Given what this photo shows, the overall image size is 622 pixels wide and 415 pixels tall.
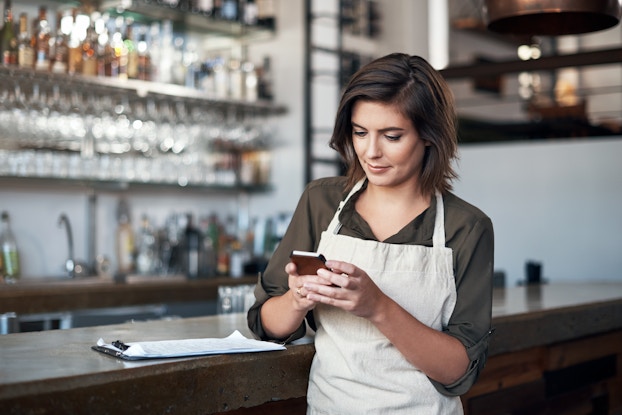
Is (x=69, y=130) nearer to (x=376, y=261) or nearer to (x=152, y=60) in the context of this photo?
(x=152, y=60)

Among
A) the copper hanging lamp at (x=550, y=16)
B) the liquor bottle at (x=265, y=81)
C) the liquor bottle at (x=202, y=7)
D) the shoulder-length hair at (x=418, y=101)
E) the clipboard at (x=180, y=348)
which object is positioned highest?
the liquor bottle at (x=202, y=7)

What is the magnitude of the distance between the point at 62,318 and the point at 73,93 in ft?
3.87

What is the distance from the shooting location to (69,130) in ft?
14.6

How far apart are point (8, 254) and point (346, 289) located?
3198mm

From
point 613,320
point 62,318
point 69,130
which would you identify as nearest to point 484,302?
point 613,320

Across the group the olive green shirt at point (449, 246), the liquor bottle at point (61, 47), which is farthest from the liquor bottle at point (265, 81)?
the olive green shirt at point (449, 246)

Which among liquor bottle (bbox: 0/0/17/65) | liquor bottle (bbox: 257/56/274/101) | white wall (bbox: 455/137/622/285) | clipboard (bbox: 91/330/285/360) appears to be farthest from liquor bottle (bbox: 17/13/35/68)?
clipboard (bbox: 91/330/285/360)

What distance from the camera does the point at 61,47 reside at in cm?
436

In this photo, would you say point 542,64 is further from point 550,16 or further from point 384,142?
point 384,142

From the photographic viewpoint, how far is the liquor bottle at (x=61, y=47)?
169 inches

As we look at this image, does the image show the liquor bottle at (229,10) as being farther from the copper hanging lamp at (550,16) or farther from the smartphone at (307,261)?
the smartphone at (307,261)

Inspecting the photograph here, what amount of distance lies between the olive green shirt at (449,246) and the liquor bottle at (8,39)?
2747mm

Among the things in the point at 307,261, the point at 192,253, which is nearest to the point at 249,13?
the point at 192,253

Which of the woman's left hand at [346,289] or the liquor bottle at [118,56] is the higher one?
the liquor bottle at [118,56]
